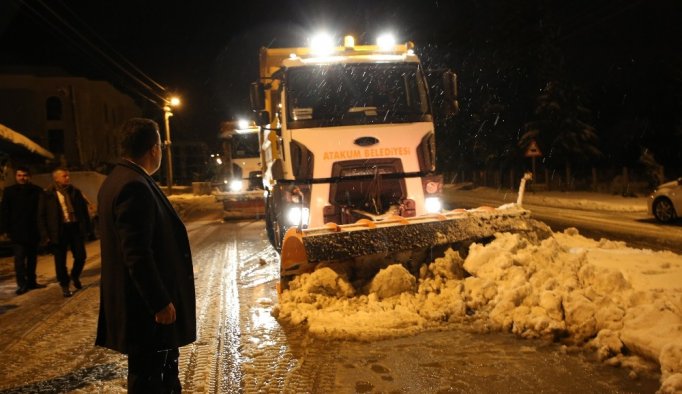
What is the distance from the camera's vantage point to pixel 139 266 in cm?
275

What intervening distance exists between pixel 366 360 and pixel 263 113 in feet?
16.6

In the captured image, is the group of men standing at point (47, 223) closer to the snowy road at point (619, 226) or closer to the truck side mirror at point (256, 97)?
the truck side mirror at point (256, 97)

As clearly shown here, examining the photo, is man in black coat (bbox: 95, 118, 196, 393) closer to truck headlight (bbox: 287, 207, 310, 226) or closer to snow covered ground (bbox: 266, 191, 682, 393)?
snow covered ground (bbox: 266, 191, 682, 393)

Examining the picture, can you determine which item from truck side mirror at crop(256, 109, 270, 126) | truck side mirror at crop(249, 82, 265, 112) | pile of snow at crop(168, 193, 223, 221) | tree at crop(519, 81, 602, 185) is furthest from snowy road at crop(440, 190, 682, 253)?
tree at crop(519, 81, 602, 185)

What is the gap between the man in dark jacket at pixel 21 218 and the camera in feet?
26.9

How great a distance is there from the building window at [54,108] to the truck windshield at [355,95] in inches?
1567

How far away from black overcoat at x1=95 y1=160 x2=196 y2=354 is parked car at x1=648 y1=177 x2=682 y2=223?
13.6 m

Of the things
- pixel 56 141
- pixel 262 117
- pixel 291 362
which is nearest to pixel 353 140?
pixel 262 117

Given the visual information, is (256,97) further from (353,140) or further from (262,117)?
(353,140)

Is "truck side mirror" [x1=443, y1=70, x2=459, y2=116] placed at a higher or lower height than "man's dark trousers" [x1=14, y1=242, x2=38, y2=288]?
higher

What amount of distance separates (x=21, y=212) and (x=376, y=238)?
17.8 feet

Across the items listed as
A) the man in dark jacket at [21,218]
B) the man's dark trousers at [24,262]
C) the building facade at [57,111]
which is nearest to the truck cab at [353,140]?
the man in dark jacket at [21,218]

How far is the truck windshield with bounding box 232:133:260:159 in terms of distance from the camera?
21.1m

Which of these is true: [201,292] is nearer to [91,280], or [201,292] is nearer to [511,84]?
[91,280]
